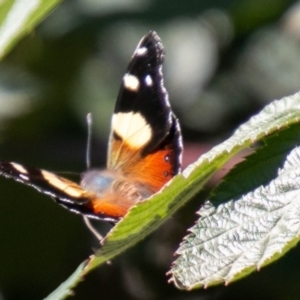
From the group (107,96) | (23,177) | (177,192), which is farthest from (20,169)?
(107,96)

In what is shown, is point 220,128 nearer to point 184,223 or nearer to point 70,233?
point 184,223

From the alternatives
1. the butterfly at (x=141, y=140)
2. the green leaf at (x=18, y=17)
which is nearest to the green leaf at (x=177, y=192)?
the green leaf at (x=18, y=17)

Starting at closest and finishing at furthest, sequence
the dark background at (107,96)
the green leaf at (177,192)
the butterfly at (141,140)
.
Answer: the green leaf at (177,192) → the butterfly at (141,140) → the dark background at (107,96)

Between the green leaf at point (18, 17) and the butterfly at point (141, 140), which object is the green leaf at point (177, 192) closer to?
the green leaf at point (18, 17)

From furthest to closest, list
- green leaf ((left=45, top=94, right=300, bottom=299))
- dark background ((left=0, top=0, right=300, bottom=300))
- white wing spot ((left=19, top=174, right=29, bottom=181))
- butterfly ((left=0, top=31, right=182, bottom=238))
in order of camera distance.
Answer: dark background ((left=0, top=0, right=300, bottom=300)) < butterfly ((left=0, top=31, right=182, bottom=238)) < white wing spot ((left=19, top=174, right=29, bottom=181)) < green leaf ((left=45, top=94, right=300, bottom=299))

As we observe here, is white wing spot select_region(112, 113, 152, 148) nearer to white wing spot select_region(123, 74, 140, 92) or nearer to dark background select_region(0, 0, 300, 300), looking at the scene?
white wing spot select_region(123, 74, 140, 92)

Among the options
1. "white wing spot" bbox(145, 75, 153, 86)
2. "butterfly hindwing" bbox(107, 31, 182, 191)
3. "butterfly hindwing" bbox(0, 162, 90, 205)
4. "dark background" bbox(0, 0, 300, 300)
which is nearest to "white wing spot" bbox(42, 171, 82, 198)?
"butterfly hindwing" bbox(0, 162, 90, 205)

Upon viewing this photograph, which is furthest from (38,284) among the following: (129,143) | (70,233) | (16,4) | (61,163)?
(16,4)
